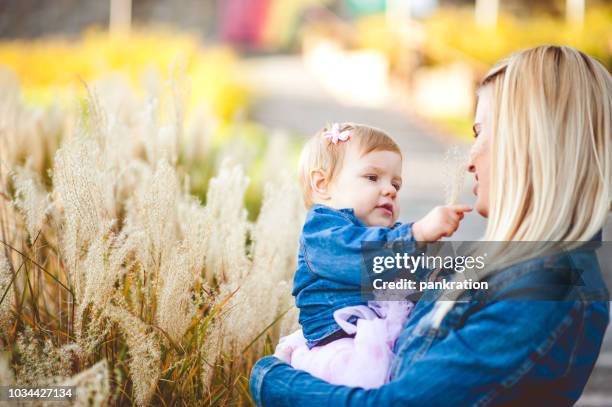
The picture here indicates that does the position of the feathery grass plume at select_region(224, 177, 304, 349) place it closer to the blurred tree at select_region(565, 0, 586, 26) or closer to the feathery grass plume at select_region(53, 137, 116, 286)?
the feathery grass plume at select_region(53, 137, 116, 286)

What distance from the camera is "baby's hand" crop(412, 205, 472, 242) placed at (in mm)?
1732

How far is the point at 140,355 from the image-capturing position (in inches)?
77.7

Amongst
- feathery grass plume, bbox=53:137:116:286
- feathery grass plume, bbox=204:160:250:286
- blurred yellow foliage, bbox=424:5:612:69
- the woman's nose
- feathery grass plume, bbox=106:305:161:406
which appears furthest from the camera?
blurred yellow foliage, bbox=424:5:612:69

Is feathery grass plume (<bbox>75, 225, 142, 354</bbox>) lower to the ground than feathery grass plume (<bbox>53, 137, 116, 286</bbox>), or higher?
lower

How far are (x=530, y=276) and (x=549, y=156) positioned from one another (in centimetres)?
25

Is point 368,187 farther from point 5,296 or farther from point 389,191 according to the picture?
point 5,296

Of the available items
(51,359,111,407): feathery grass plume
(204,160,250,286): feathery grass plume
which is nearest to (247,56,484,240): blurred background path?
(204,160,250,286): feathery grass plume

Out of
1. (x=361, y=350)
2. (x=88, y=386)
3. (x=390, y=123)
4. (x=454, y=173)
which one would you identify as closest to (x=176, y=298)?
(x=88, y=386)

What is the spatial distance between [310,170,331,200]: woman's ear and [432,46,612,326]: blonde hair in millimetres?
623

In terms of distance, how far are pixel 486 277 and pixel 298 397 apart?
1.63ft

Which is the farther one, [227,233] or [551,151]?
[227,233]

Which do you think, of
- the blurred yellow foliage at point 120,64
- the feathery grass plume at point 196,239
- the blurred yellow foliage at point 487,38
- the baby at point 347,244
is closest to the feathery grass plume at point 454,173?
the baby at point 347,244

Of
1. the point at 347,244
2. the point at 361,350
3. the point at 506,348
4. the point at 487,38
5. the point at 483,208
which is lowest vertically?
the point at 361,350

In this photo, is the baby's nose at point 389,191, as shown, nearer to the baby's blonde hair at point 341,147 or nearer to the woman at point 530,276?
the baby's blonde hair at point 341,147
